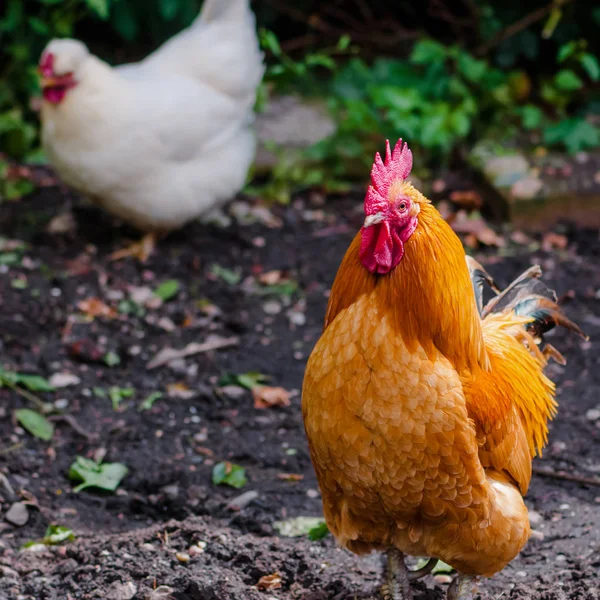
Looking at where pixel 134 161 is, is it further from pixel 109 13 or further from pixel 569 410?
pixel 569 410

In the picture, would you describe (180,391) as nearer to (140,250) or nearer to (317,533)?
(317,533)

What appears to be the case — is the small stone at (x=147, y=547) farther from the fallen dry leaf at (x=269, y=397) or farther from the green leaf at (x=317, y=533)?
the fallen dry leaf at (x=269, y=397)

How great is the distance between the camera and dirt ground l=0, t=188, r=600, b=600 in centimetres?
327

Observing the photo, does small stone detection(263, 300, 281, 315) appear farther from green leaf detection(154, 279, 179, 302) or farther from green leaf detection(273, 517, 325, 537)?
green leaf detection(273, 517, 325, 537)

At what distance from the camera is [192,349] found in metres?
5.03

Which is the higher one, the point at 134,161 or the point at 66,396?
the point at 134,161

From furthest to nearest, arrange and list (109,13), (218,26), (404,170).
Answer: (109,13)
(218,26)
(404,170)

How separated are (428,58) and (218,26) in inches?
64.8

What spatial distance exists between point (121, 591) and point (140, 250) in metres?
3.35

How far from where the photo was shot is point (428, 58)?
675cm

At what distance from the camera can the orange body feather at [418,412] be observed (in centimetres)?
260

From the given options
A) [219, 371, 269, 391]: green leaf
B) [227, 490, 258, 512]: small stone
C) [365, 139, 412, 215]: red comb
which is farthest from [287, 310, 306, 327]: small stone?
[365, 139, 412, 215]: red comb

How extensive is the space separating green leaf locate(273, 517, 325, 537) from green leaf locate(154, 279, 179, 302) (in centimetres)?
213

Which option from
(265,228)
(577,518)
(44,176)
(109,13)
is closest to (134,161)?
(265,228)
